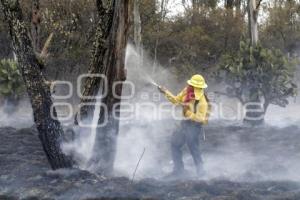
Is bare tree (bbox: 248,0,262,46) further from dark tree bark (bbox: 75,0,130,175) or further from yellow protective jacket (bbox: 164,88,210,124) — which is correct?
dark tree bark (bbox: 75,0,130,175)

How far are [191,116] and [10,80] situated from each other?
8.67m

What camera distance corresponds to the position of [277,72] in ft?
45.3

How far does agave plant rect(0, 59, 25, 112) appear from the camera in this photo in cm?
1612

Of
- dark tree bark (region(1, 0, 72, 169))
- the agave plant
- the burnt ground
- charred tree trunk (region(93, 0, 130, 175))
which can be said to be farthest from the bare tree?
dark tree bark (region(1, 0, 72, 169))

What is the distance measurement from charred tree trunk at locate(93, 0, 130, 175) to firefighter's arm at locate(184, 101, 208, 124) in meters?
1.13

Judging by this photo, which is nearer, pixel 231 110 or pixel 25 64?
pixel 25 64

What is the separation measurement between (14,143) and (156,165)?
332 centimetres

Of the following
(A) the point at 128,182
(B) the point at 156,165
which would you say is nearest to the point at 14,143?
(B) the point at 156,165

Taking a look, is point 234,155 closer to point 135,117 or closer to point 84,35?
point 135,117

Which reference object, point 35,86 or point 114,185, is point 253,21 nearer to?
point 35,86

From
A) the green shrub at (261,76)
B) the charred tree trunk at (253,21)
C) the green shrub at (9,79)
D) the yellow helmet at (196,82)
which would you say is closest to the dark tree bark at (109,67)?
the yellow helmet at (196,82)

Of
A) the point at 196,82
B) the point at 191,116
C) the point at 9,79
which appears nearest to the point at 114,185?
the point at 191,116

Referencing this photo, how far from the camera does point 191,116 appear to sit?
350 inches

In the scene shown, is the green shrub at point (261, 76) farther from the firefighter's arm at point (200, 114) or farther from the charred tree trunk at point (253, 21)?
the firefighter's arm at point (200, 114)
